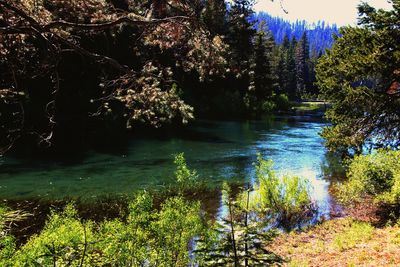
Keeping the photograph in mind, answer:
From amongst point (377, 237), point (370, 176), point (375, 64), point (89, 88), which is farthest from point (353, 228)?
point (89, 88)

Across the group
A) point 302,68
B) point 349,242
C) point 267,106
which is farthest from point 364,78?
point 302,68

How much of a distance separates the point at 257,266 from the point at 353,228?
9787mm

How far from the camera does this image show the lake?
19719mm

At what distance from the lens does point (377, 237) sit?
1200cm

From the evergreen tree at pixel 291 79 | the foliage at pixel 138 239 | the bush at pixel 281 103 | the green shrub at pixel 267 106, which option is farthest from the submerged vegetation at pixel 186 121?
the evergreen tree at pixel 291 79

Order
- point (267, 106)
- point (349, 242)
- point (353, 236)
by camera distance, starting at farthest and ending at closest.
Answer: point (267, 106)
point (353, 236)
point (349, 242)

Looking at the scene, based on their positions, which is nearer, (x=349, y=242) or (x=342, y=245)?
(x=342, y=245)

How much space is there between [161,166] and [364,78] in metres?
13.6

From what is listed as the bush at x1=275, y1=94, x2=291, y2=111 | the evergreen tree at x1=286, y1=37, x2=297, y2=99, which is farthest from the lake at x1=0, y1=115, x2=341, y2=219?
the evergreen tree at x1=286, y1=37, x2=297, y2=99

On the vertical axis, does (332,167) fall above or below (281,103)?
below

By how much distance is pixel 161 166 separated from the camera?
84.0 feet

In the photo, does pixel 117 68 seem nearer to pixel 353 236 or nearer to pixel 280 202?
pixel 353 236

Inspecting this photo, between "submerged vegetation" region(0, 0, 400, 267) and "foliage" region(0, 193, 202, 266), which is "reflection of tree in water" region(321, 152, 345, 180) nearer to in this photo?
"submerged vegetation" region(0, 0, 400, 267)

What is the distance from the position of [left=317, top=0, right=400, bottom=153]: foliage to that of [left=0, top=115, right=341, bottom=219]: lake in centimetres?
380
